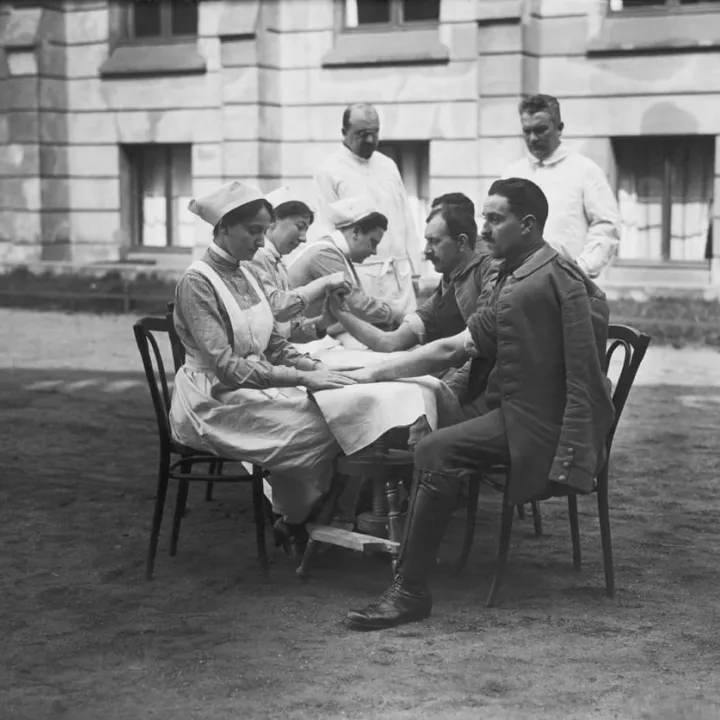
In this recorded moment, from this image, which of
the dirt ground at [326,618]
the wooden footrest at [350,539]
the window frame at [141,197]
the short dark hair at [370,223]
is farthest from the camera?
the window frame at [141,197]

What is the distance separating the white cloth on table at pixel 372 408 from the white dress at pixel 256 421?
0.13m

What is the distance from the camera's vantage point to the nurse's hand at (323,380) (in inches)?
227

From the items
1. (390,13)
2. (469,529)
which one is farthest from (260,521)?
(390,13)

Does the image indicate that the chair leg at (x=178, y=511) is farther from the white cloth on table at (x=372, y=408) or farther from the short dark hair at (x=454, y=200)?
the short dark hair at (x=454, y=200)

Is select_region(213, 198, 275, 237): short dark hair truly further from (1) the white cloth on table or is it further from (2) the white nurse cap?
(1) the white cloth on table

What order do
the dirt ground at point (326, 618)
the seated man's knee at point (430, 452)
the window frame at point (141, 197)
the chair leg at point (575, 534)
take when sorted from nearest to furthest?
the dirt ground at point (326, 618)
the seated man's knee at point (430, 452)
the chair leg at point (575, 534)
the window frame at point (141, 197)

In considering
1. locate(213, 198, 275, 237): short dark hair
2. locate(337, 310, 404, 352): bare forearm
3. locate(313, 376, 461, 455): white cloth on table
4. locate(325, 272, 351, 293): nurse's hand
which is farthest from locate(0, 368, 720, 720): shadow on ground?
locate(213, 198, 275, 237): short dark hair

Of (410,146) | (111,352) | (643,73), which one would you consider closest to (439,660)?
(111,352)

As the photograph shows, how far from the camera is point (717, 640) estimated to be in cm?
522

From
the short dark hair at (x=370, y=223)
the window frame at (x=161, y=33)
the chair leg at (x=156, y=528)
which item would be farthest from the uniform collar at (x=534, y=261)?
the window frame at (x=161, y=33)

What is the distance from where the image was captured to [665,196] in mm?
17141

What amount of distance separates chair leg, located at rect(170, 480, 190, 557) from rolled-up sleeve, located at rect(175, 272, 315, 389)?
74 cm

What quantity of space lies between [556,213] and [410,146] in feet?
33.0

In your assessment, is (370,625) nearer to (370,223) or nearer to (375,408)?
(375,408)
